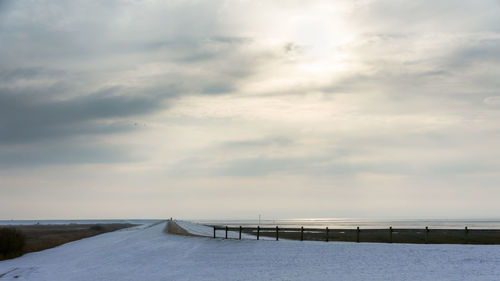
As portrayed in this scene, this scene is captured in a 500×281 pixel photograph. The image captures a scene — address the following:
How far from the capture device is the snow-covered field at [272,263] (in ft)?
96.0

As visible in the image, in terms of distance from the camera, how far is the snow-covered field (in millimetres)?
29250

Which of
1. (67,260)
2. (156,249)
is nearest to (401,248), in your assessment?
(156,249)

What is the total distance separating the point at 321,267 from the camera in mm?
31594

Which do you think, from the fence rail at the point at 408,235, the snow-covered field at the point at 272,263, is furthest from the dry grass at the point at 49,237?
the fence rail at the point at 408,235

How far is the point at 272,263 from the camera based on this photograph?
110 feet

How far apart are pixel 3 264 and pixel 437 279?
116ft

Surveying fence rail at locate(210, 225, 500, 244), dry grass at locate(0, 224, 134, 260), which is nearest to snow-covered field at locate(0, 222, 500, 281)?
fence rail at locate(210, 225, 500, 244)

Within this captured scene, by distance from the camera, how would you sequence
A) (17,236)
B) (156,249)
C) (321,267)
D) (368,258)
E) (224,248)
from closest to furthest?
(321,267) < (368,258) < (224,248) < (156,249) < (17,236)

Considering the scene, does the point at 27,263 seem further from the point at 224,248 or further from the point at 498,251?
the point at 498,251

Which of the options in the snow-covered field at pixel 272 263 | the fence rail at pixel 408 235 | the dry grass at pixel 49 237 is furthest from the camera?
the dry grass at pixel 49 237

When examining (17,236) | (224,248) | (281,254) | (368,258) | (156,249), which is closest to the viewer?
(368,258)

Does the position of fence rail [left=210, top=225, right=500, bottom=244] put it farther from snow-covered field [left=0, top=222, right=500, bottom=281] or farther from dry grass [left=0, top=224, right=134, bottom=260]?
dry grass [left=0, top=224, right=134, bottom=260]

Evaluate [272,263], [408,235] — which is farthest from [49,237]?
[272,263]

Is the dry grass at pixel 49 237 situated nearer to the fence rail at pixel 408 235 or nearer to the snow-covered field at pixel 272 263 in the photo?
the snow-covered field at pixel 272 263
